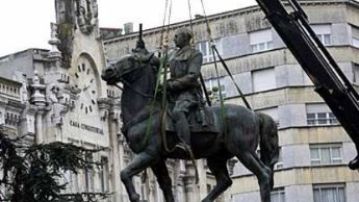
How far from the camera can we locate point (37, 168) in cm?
3114

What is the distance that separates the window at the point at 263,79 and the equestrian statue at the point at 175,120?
172ft

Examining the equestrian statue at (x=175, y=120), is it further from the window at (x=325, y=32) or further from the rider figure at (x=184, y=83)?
the window at (x=325, y=32)

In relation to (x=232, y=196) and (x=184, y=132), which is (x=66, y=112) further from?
(x=184, y=132)

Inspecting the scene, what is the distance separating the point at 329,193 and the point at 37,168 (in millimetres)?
43127

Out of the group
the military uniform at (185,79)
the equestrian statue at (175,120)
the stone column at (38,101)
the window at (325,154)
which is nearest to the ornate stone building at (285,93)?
the window at (325,154)

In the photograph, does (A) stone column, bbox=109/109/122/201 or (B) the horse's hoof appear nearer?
(B) the horse's hoof

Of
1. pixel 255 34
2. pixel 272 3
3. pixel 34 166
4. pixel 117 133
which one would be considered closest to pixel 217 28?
pixel 255 34

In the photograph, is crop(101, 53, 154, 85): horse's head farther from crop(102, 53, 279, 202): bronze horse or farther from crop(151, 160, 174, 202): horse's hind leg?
crop(151, 160, 174, 202): horse's hind leg

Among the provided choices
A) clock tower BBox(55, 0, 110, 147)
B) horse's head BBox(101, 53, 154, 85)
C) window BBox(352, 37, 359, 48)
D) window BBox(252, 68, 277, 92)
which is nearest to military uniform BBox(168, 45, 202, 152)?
horse's head BBox(101, 53, 154, 85)

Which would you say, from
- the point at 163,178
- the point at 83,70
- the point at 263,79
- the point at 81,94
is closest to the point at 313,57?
the point at 163,178

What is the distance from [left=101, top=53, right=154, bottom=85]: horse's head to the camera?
2078 cm

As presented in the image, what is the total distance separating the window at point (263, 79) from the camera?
73.6 m

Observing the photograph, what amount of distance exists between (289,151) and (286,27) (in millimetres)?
50576

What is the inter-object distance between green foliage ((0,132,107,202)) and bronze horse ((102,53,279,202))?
32.4 ft
